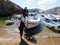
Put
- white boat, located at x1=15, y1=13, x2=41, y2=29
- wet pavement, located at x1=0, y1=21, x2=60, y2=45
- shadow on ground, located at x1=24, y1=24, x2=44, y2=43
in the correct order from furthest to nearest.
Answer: white boat, located at x1=15, y1=13, x2=41, y2=29, shadow on ground, located at x1=24, y1=24, x2=44, y2=43, wet pavement, located at x1=0, y1=21, x2=60, y2=45

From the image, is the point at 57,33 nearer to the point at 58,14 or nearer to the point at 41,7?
the point at 58,14

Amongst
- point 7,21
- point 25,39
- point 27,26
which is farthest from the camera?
point 7,21

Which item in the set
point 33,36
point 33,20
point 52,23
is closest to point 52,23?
point 52,23

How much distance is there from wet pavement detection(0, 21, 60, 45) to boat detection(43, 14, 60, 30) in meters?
0.15

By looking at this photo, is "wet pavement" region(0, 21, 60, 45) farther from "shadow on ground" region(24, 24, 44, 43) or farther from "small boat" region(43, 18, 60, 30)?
"small boat" region(43, 18, 60, 30)

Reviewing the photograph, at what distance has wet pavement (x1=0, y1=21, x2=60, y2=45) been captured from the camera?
388 centimetres

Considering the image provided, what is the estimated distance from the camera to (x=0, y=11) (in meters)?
5.18

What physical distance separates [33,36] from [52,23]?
0.95m

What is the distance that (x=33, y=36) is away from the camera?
14.5 ft

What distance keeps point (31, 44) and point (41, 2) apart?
1786mm

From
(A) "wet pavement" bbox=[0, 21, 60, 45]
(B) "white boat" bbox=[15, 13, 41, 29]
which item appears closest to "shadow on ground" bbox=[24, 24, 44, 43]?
(A) "wet pavement" bbox=[0, 21, 60, 45]

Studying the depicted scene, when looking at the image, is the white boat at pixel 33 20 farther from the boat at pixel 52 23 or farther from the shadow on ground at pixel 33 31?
the boat at pixel 52 23

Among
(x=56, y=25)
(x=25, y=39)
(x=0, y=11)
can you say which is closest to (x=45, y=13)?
(x=56, y=25)

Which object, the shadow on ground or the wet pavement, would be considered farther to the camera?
the shadow on ground
